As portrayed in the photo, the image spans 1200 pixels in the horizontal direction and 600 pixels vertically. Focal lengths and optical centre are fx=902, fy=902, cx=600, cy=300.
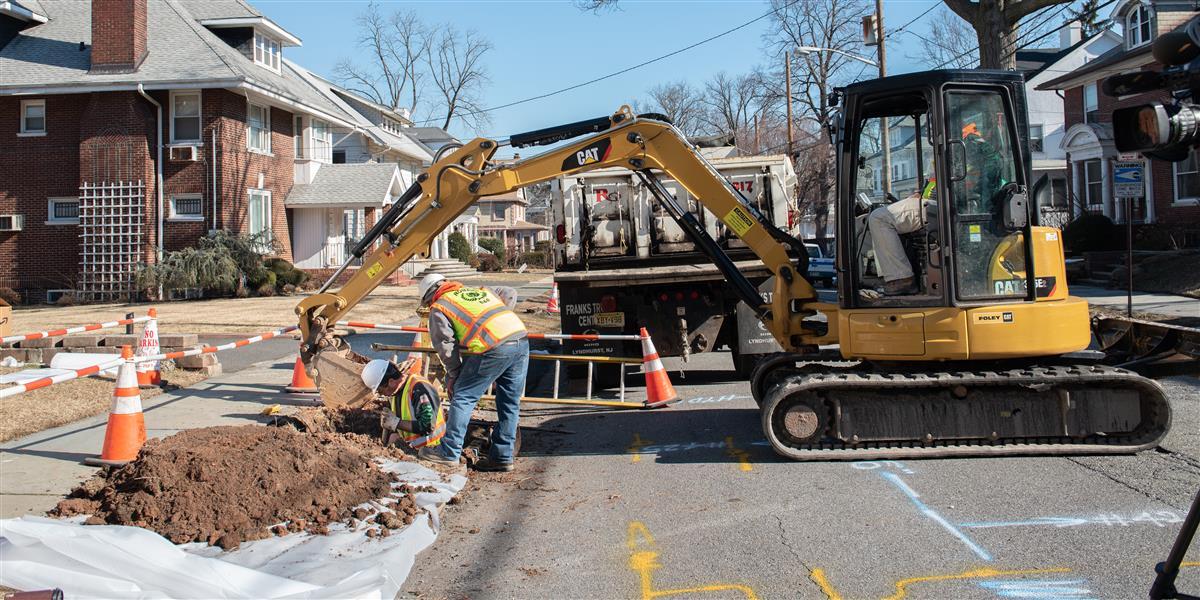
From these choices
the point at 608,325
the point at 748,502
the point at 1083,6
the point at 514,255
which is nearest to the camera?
the point at 748,502

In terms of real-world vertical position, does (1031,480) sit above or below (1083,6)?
below

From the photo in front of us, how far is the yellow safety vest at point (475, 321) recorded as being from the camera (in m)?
7.12

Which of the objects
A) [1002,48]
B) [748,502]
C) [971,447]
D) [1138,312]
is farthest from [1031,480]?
[1002,48]

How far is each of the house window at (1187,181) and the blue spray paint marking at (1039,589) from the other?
25187 millimetres

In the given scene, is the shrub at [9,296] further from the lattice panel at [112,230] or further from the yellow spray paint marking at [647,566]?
the yellow spray paint marking at [647,566]

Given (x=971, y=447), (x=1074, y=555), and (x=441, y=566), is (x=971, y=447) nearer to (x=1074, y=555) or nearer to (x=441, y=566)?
(x=1074, y=555)

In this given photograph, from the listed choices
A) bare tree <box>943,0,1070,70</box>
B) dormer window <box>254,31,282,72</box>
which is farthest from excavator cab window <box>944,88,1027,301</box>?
dormer window <box>254,31,282,72</box>

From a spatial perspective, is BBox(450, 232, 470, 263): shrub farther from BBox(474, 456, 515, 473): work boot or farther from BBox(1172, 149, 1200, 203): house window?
BBox(474, 456, 515, 473): work boot

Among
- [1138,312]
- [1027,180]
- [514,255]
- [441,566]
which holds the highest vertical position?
[514,255]

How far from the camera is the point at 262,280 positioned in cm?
2727

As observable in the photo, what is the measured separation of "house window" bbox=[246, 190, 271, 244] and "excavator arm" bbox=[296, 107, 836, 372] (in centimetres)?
2134

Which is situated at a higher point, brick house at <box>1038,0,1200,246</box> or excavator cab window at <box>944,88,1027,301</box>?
brick house at <box>1038,0,1200,246</box>

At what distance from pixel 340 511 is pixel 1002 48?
1685cm

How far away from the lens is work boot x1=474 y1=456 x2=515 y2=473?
7363mm
